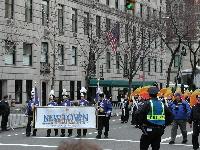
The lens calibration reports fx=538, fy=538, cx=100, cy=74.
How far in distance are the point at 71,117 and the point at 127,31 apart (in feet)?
101

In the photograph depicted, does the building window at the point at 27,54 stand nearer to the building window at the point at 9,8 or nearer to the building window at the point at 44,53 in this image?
the building window at the point at 44,53

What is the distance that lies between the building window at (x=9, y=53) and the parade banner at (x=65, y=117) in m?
17.0

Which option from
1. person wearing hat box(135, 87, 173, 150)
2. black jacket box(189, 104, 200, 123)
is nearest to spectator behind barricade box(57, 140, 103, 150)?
person wearing hat box(135, 87, 173, 150)

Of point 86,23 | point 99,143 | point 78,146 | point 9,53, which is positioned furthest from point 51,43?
point 78,146

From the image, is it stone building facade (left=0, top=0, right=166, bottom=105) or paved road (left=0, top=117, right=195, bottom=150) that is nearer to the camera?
paved road (left=0, top=117, right=195, bottom=150)

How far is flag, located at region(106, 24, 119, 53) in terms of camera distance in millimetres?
38375

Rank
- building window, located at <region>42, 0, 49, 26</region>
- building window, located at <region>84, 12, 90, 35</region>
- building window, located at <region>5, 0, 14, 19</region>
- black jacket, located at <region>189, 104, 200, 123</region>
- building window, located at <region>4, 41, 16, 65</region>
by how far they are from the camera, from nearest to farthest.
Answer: black jacket, located at <region>189, 104, 200, 123</region> → building window, located at <region>4, 41, 16, 65</region> → building window, located at <region>5, 0, 14, 19</region> → building window, located at <region>42, 0, 49, 26</region> → building window, located at <region>84, 12, 90, 35</region>

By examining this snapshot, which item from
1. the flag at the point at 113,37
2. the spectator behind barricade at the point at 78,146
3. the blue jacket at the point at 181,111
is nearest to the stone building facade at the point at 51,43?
the flag at the point at 113,37

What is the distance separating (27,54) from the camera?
41.2 metres

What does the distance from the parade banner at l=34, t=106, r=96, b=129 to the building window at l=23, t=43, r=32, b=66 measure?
63.6 ft

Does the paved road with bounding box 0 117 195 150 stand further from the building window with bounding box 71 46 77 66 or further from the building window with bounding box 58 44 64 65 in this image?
the building window with bounding box 71 46 77 66

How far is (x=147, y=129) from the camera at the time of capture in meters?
11.0

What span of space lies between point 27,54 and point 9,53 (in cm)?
260

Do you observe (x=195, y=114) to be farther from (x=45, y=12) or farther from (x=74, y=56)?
(x=74, y=56)
